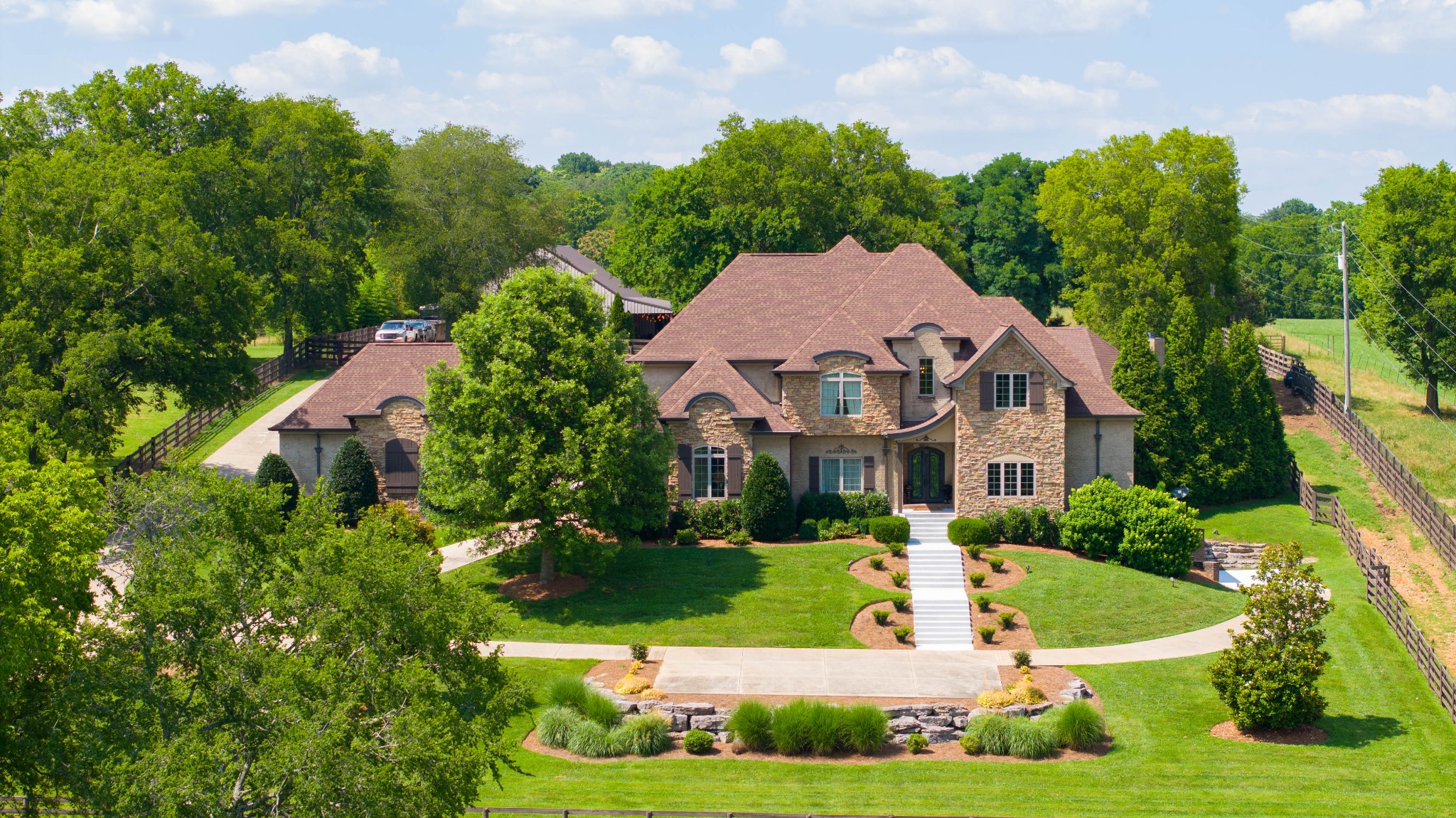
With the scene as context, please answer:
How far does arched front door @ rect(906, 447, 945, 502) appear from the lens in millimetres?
48750

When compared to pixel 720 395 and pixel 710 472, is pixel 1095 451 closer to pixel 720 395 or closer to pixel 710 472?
pixel 720 395

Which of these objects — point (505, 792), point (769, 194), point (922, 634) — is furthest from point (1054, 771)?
point (769, 194)

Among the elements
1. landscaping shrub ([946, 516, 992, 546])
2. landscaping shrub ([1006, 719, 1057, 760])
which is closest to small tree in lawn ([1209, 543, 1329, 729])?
landscaping shrub ([1006, 719, 1057, 760])

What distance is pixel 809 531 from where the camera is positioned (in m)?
46.1

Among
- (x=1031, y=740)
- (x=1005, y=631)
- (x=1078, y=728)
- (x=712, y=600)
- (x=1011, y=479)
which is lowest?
(x=1031, y=740)

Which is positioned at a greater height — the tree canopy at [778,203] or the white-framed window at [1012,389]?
the tree canopy at [778,203]

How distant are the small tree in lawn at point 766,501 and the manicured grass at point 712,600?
878mm

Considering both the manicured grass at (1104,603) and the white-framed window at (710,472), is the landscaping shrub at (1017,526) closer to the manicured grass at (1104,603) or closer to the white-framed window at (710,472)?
the manicured grass at (1104,603)

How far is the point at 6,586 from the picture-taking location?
21.1 metres

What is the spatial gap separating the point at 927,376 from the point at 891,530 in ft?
23.0

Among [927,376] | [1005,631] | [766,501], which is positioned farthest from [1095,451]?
[766,501]

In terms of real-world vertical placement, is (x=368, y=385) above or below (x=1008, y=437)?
above

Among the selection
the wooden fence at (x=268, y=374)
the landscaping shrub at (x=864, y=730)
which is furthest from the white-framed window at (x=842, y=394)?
the wooden fence at (x=268, y=374)

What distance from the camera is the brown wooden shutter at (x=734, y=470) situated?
152 ft
